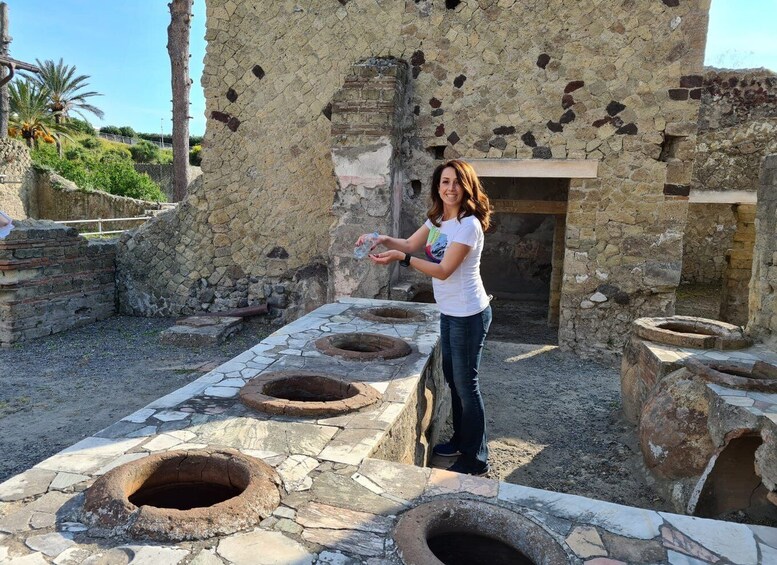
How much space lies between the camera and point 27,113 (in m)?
25.4

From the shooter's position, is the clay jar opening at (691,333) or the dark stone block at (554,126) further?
the dark stone block at (554,126)

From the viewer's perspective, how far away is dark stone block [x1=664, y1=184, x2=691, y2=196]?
21.1ft

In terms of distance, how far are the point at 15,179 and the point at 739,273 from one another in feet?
61.5

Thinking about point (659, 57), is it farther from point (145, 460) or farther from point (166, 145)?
point (166, 145)

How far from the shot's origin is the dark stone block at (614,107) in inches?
254

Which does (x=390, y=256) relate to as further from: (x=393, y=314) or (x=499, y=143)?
(x=499, y=143)

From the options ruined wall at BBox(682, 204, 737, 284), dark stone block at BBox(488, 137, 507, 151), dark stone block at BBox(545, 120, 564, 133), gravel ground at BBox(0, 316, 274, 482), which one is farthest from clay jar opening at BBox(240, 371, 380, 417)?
ruined wall at BBox(682, 204, 737, 284)

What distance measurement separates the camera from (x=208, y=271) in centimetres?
784

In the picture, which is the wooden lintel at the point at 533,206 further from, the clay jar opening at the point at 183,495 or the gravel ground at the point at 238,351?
the clay jar opening at the point at 183,495

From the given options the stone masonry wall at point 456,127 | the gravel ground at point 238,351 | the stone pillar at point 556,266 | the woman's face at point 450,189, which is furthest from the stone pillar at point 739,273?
the woman's face at point 450,189

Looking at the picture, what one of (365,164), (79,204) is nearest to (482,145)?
(365,164)

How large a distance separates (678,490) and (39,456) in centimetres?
405

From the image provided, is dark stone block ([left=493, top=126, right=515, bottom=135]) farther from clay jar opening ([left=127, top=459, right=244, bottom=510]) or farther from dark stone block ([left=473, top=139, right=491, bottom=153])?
clay jar opening ([left=127, top=459, right=244, bottom=510])

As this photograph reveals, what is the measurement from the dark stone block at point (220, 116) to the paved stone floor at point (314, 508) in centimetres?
539
